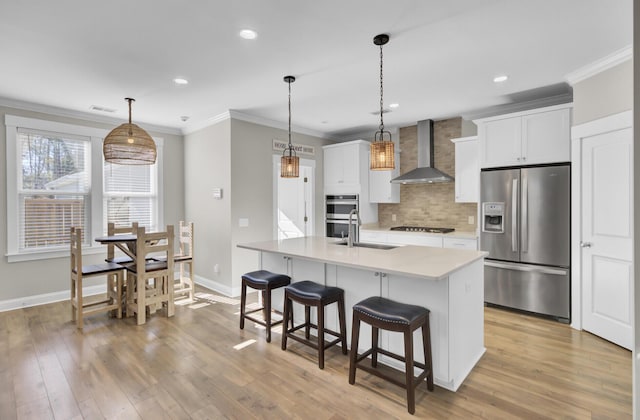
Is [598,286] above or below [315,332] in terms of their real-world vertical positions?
above

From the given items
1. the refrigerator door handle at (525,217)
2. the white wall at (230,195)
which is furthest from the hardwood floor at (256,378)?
the white wall at (230,195)

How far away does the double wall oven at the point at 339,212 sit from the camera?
5637 millimetres

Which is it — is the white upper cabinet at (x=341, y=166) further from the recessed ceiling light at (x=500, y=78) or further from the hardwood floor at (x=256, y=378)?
the hardwood floor at (x=256, y=378)

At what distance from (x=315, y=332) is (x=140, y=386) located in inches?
60.7

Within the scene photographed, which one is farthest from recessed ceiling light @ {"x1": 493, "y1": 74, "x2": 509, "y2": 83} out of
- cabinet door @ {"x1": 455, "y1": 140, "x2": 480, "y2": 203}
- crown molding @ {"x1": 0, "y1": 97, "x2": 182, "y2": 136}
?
crown molding @ {"x1": 0, "y1": 97, "x2": 182, "y2": 136}

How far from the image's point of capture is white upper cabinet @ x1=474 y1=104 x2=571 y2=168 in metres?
3.53

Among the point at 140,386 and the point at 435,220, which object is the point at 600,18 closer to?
the point at 435,220

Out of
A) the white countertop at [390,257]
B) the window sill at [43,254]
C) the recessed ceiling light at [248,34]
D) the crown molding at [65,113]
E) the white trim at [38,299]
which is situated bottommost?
the white trim at [38,299]

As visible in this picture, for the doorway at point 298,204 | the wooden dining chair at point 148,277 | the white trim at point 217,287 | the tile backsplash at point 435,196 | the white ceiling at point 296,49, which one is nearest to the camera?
the white ceiling at point 296,49

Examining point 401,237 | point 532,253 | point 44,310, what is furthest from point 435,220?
point 44,310

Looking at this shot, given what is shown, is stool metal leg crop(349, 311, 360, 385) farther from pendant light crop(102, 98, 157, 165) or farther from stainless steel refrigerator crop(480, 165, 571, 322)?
pendant light crop(102, 98, 157, 165)

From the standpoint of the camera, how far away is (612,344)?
2984 mm

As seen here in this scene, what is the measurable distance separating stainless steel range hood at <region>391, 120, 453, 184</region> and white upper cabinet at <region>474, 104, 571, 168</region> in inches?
34.6

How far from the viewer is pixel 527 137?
12.3 ft
